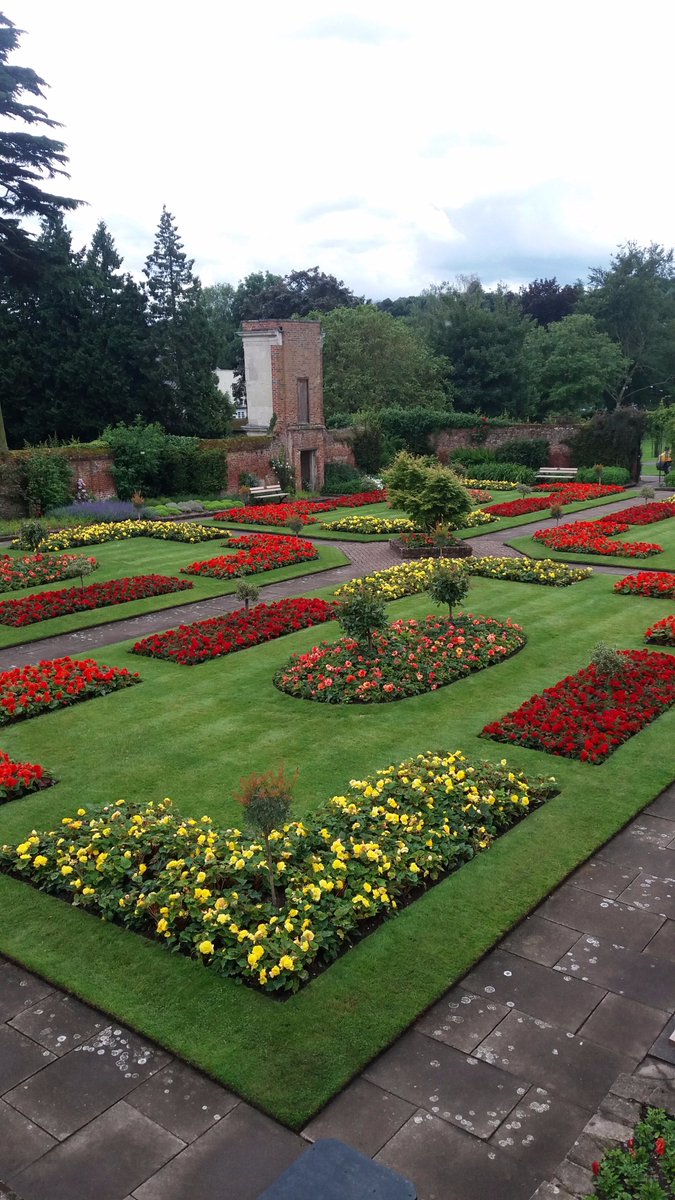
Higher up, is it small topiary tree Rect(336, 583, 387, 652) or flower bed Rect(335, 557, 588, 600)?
small topiary tree Rect(336, 583, 387, 652)

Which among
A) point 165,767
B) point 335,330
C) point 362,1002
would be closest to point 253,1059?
point 362,1002

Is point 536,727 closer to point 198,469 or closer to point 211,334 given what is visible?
point 198,469

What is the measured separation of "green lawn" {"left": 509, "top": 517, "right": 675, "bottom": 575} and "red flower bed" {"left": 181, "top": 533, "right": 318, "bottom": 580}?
6.40 m

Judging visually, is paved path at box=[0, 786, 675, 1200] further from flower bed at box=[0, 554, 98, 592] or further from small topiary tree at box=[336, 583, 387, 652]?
flower bed at box=[0, 554, 98, 592]

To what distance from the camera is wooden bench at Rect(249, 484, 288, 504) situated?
34.9 metres

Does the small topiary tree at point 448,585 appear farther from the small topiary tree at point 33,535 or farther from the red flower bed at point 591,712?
the small topiary tree at point 33,535

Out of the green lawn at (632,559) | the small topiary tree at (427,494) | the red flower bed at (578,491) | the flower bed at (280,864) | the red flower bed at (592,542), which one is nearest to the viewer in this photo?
the flower bed at (280,864)

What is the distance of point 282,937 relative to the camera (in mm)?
6410

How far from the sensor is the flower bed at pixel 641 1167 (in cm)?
432

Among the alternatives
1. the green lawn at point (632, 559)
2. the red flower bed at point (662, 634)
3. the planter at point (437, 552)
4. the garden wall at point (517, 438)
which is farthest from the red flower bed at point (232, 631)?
the garden wall at point (517, 438)

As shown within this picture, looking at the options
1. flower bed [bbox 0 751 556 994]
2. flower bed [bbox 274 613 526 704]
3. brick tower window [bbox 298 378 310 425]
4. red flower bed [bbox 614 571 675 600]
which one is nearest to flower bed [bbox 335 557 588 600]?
red flower bed [bbox 614 571 675 600]

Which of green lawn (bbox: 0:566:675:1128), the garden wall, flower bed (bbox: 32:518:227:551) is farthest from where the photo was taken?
the garden wall

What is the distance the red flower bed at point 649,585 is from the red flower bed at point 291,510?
38.3ft

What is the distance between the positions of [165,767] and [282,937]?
392 centimetres
